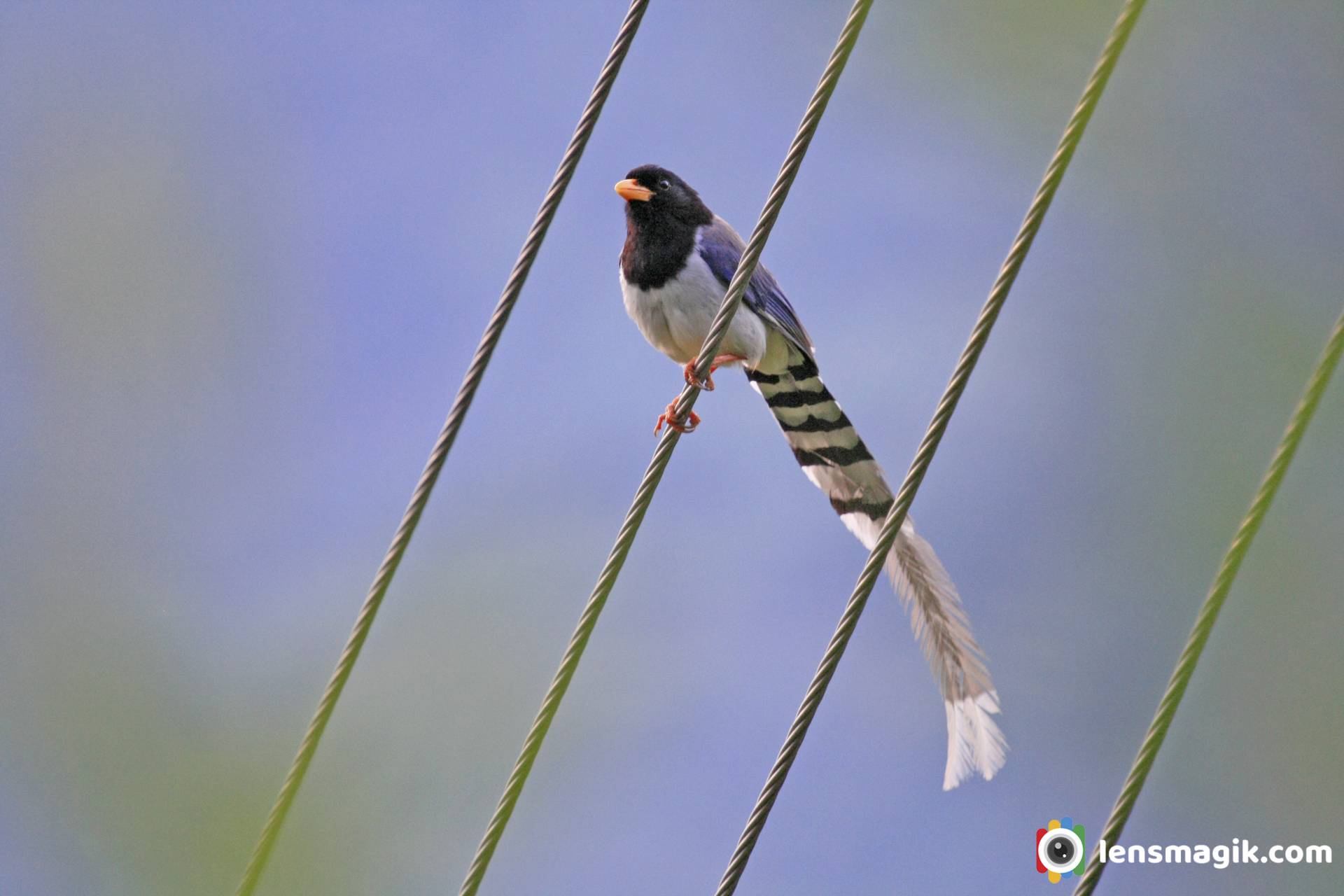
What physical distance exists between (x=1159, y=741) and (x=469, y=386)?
1766mm

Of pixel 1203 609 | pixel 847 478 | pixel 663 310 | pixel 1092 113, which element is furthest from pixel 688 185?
pixel 1203 609

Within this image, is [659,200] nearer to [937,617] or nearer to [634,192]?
[634,192]

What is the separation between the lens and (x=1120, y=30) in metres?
2.34

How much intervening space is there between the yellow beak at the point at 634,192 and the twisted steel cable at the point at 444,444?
142 cm

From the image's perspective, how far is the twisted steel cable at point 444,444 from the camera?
8.72 feet

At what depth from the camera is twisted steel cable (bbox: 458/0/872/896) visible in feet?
8.11

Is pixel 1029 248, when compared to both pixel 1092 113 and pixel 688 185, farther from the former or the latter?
pixel 688 185

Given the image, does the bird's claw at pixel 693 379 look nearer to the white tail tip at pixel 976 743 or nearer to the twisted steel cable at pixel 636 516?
the twisted steel cable at pixel 636 516

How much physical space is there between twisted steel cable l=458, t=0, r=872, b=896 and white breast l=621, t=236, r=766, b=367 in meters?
1.30

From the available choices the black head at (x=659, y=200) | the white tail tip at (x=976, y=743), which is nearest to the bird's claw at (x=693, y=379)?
the black head at (x=659, y=200)

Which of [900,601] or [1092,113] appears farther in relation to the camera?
[900,601]

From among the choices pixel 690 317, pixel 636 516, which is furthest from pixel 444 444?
pixel 690 317

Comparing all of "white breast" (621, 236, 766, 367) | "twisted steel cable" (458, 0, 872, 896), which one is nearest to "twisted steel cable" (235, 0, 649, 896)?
"twisted steel cable" (458, 0, 872, 896)

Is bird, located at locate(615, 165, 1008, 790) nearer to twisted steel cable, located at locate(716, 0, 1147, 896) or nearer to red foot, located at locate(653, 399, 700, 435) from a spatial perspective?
red foot, located at locate(653, 399, 700, 435)
